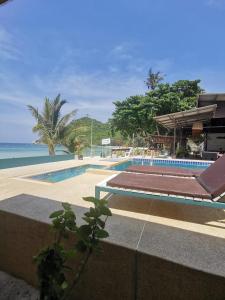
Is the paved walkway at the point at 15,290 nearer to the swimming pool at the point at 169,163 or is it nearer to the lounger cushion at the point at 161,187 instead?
the lounger cushion at the point at 161,187

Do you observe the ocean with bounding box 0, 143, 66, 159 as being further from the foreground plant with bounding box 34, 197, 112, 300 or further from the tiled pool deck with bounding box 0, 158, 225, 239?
the foreground plant with bounding box 34, 197, 112, 300

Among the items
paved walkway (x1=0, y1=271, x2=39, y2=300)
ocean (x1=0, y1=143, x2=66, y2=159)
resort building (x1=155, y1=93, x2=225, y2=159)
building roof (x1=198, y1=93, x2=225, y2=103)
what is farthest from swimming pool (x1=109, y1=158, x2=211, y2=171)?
paved walkway (x1=0, y1=271, x2=39, y2=300)

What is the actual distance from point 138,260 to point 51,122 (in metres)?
15.2

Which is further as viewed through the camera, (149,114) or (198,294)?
(149,114)

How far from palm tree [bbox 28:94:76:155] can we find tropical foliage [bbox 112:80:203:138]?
9927 millimetres

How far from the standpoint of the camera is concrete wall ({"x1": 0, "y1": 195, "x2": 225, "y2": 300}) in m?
1.08

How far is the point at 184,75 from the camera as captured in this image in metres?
24.8

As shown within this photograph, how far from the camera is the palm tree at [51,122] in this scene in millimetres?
15148

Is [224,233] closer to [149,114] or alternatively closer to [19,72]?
[149,114]

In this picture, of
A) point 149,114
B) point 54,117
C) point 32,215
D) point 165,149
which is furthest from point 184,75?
point 32,215

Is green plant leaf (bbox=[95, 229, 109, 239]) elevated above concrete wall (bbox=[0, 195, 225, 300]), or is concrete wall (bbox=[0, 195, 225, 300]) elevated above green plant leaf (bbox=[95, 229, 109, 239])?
green plant leaf (bbox=[95, 229, 109, 239])

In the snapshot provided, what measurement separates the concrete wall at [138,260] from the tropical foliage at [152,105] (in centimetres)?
2150

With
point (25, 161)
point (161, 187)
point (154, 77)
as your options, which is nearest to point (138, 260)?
point (161, 187)

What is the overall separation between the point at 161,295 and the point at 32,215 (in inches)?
44.0
